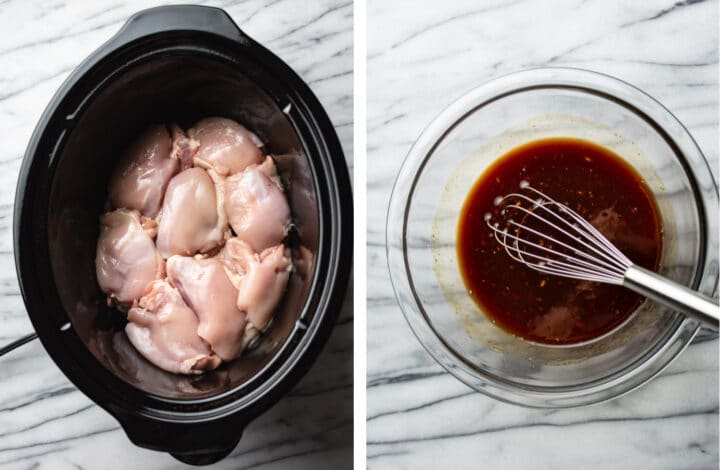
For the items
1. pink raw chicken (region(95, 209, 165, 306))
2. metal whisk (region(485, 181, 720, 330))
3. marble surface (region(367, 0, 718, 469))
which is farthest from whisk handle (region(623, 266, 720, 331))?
pink raw chicken (region(95, 209, 165, 306))

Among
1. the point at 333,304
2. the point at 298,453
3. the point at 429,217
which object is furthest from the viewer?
the point at 298,453

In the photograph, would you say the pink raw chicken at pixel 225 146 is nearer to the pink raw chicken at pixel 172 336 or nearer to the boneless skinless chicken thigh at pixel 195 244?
the boneless skinless chicken thigh at pixel 195 244

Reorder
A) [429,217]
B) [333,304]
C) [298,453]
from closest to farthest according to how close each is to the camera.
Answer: [333,304] < [429,217] < [298,453]

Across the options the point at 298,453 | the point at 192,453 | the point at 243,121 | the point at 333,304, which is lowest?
the point at 298,453

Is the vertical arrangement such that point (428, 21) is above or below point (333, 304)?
above

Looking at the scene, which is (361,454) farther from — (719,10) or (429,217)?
(719,10)

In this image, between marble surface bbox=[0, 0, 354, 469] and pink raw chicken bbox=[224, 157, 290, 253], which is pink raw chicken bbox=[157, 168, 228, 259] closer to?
pink raw chicken bbox=[224, 157, 290, 253]

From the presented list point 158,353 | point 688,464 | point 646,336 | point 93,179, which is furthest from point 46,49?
point 688,464
